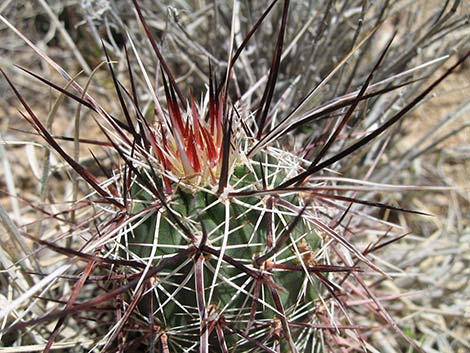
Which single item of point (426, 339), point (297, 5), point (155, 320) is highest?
point (297, 5)

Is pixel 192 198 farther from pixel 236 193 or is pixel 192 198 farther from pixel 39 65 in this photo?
pixel 39 65

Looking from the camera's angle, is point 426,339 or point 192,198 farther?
point 426,339

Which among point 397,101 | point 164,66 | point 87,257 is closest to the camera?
point 87,257

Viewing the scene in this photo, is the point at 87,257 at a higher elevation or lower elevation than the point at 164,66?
lower

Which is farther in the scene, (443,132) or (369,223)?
(443,132)

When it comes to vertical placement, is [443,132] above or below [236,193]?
below

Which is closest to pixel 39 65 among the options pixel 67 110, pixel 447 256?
pixel 67 110

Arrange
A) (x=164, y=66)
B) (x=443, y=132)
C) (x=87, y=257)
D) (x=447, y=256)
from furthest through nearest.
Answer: (x=443, y=132) < (x=447, y=256) < (x=164, y=66) < (x=87, y=257)

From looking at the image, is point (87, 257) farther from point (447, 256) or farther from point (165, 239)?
point (447, 256)

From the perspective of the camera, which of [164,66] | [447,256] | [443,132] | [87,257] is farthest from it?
[443,132]

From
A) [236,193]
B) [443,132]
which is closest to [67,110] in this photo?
[443,132]
